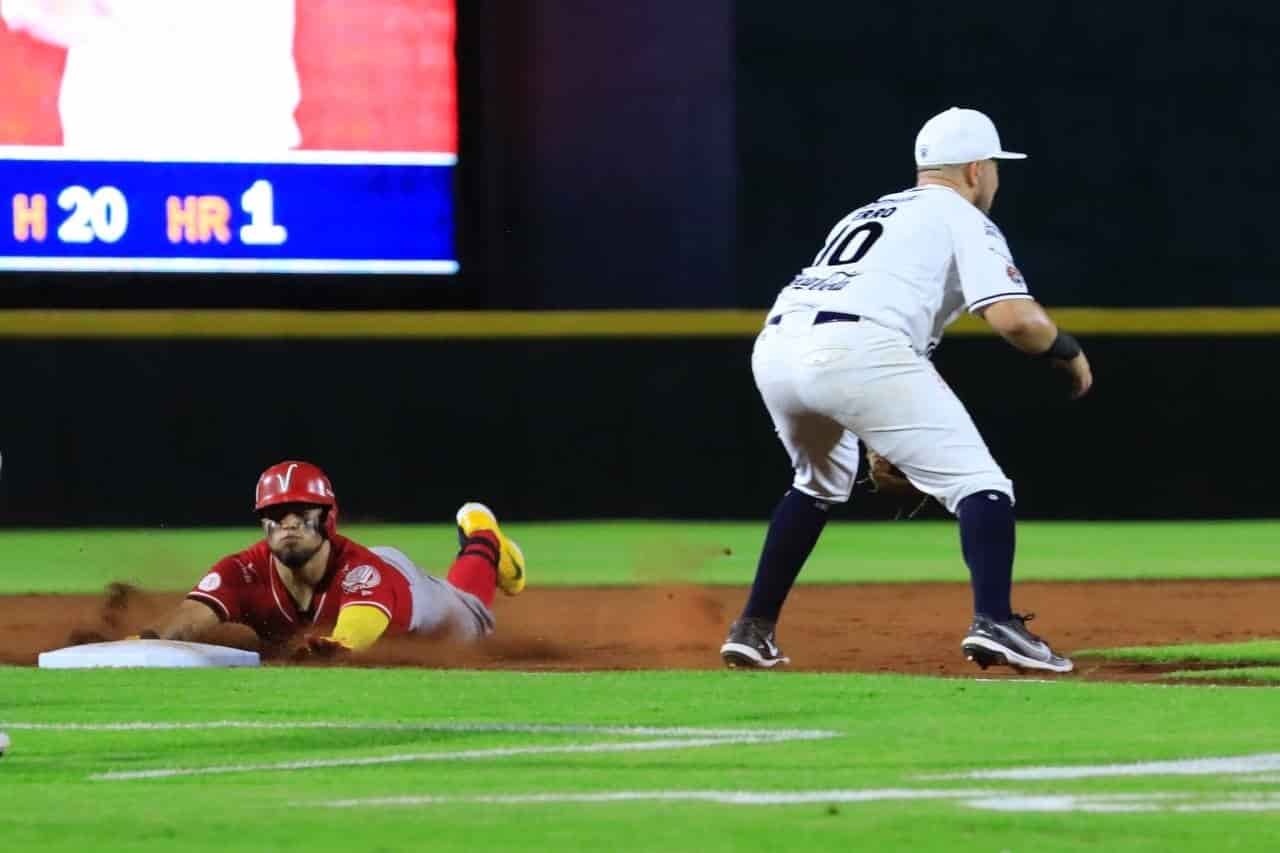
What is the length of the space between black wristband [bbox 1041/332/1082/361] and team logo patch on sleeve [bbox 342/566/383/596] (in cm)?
162

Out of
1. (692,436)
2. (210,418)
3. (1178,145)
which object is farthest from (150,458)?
(1178,145)

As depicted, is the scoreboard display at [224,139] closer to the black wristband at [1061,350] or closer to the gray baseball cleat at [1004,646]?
the black wristband at [1061,350]

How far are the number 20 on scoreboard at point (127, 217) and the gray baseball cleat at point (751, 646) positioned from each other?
15.3ft

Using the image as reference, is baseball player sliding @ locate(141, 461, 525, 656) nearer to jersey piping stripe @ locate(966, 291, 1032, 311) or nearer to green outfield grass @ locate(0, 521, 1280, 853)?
green outfield grass @ locate(0, 521, 1280, 853)

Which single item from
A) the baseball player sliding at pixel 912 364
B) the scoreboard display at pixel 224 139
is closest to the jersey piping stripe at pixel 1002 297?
the baseball player sliding at pixel 912 364

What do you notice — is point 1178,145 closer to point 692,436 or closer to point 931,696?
point 692,436

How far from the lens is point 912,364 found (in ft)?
18.2

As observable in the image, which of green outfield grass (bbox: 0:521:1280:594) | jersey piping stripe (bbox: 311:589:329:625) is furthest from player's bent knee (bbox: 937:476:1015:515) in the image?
green outfield grass (bbox: 0:521:1280:594)

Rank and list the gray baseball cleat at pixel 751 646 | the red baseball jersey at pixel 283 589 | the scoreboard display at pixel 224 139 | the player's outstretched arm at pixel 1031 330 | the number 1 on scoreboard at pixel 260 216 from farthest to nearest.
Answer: the number 1 on scoreboard at pixel 260 216 < the scoreboard display at pixel 224 139 < the red baseball jersey at pixel 283 589 < the gray baseball cleat at pixel 751 646 < the player's outstretched arm at pixel 1031 330

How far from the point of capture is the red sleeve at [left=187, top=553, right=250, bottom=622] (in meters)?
6.11

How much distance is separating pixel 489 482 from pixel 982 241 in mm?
5176

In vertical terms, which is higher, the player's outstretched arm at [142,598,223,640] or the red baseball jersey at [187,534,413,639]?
the red baseball jersey at [187,534,413,639]

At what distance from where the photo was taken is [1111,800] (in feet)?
11.6

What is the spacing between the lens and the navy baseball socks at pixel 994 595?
538cm
